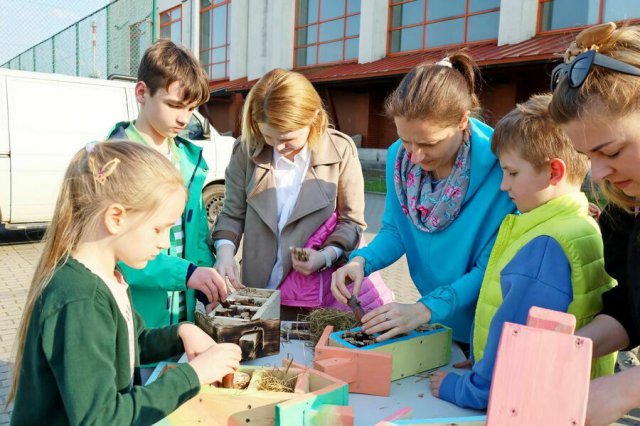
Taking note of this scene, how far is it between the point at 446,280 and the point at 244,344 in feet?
2.41

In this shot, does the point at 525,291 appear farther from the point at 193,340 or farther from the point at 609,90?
the point at 193,340

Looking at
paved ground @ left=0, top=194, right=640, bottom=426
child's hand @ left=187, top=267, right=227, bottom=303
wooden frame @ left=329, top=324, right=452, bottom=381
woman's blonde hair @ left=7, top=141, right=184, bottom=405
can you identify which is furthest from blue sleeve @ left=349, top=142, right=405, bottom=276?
paved ground @ left=0, top=194, right=640, bottom=426

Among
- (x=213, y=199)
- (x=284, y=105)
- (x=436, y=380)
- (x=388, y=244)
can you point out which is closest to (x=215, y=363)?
(x=436, y=380)

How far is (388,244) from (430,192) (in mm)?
310

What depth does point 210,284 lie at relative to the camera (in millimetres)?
1959

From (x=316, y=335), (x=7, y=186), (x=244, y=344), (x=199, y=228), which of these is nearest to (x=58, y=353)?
(x=244, y=344)

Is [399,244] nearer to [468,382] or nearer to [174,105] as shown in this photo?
[468,382]

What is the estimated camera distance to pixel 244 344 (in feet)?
5.65

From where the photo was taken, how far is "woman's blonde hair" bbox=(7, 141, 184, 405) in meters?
1.31

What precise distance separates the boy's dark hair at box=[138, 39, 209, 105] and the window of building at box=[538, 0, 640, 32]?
1003 centimetres

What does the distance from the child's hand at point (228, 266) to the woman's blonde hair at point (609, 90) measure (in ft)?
4.33

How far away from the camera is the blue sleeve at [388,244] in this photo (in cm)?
219

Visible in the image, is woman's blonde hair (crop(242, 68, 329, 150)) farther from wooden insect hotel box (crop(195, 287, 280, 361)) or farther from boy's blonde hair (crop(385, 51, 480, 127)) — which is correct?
wooden insect hotel box (crop(195, 287, 280, 361))

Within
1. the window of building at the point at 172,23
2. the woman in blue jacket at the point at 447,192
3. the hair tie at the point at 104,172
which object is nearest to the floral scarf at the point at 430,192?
the woman in blue jacket at the point at 447,192
